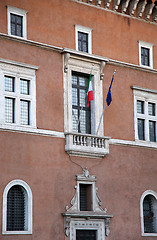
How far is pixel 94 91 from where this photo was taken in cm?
2411

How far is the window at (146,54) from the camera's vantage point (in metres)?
26.2

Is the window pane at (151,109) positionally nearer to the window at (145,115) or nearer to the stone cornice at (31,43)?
the window at (145,115)

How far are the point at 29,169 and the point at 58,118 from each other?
8.04 ft

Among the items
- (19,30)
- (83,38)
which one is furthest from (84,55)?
(19,30)

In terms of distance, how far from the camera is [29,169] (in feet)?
70.6

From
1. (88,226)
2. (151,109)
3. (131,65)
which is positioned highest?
(131,65)

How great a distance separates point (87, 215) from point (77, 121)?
12.2ft

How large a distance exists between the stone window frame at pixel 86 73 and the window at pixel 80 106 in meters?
0.24

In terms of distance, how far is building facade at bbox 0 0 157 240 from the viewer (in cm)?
2148

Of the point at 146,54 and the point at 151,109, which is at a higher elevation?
the point at 146,54

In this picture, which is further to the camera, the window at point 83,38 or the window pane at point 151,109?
the window pane at point 151,109

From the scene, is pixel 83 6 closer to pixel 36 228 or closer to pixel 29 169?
pixel 29 169

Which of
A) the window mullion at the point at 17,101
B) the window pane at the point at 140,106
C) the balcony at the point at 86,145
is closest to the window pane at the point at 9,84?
the window mullion at the point at 17,101

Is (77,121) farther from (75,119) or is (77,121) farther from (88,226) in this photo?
(88,226)
